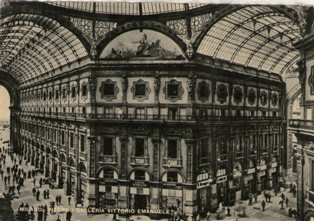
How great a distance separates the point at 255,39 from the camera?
23938mm

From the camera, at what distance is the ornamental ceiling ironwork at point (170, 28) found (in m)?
20.8

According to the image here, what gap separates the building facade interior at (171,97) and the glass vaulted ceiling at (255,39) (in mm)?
83

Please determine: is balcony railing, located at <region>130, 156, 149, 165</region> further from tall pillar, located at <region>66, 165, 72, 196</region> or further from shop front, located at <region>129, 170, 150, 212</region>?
tall pillar, located at <region>66, 165, 72, 196</region>

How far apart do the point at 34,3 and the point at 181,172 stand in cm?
1402

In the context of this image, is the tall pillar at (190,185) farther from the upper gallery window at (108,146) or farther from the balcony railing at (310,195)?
the balcony railing at (310,195)

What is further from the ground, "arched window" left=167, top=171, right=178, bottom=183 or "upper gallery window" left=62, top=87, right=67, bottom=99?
"upper gallery window" left=62, top=87, right=67, bottom=99

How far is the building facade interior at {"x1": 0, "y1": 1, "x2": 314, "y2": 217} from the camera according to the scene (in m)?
21.7

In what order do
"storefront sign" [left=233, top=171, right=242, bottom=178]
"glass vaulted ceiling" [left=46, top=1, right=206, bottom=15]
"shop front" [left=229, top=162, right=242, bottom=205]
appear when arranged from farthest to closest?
1. "storefront sign" [left=233, top=171, right=242, bottom=178]
2. "shop front" [left=229, top=162, right=242, bottom=205]
3. "glass vaulted ceiling" [left=46, top=1, right=206, bottom=15]

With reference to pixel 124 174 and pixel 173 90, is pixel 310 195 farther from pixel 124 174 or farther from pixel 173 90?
pixel 124 174

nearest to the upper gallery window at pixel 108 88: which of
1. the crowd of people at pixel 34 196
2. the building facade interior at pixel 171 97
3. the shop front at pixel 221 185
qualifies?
the building facade interior at pixel 171 97

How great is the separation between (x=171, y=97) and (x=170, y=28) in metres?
4.66

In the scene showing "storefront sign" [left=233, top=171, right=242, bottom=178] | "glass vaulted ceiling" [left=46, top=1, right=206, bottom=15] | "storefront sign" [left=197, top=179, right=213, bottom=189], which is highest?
"glass vaulted ceiling" [left=46, top=1, right=206, bottom=15]

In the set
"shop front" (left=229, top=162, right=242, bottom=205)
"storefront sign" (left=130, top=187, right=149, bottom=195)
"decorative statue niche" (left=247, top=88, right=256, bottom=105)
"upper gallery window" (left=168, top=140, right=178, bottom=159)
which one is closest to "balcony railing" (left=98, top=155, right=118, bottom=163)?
A: "storefront sign" (left=130, top=187, right=149, bottom=195)

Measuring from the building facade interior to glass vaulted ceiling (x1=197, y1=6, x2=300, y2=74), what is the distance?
83 mm
